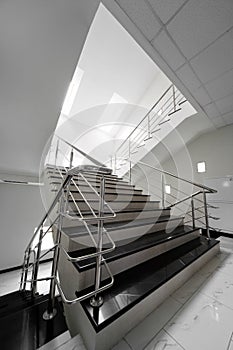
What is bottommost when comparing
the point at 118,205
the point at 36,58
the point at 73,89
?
the point at 118,205

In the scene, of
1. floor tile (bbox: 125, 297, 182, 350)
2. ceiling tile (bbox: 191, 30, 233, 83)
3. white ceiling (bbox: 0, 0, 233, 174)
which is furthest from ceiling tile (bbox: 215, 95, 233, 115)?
floor tile (bbox: 125, 297, 182, 350)

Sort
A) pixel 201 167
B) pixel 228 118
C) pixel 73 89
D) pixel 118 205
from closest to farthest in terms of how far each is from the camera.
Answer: pixel 118 205 → pixel 228 118 → pixel 201 167 → pixel 73 89

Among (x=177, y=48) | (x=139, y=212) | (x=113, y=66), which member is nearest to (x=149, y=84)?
(x=113, y=66)

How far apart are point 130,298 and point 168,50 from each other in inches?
90.1

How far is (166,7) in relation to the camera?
119cm

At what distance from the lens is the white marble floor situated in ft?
2.32

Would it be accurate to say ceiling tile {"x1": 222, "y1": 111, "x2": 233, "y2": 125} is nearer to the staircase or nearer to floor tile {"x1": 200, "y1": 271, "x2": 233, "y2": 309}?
the staircase

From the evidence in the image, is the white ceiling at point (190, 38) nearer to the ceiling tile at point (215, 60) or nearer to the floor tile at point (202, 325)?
the ceiling tile at point (215, 60)

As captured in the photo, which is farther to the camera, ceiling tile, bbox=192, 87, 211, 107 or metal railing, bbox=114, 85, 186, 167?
metal railing, bbox=114, 85, 186, 167

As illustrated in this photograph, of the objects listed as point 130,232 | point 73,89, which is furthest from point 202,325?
point 73,89

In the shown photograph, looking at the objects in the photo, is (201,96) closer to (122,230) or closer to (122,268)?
(122,230)

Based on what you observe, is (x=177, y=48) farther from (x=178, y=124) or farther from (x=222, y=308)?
(x=222, y=308)

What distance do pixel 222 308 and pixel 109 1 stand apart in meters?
2.61

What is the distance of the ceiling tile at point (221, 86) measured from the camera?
1.75m
